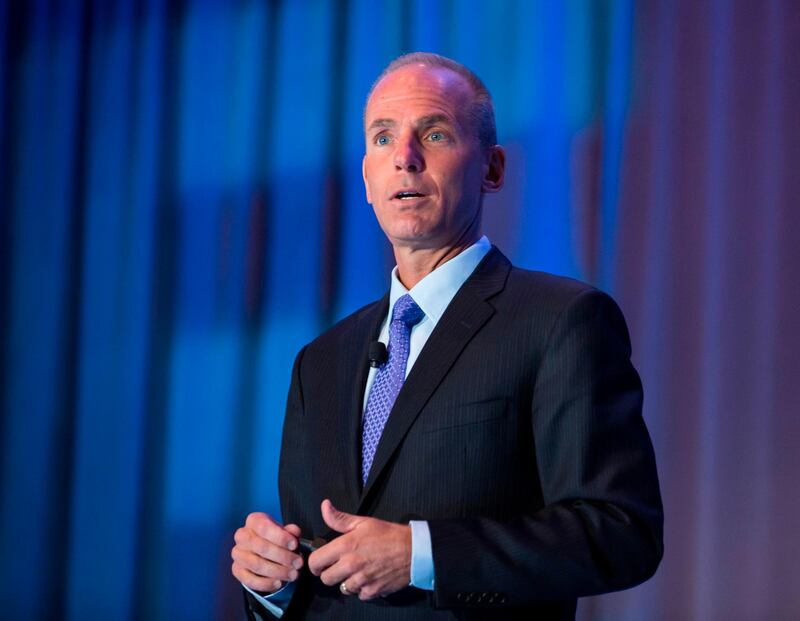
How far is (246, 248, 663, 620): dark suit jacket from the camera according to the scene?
1.39m

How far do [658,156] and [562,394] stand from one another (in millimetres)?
1594

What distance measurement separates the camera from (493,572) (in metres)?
1.38

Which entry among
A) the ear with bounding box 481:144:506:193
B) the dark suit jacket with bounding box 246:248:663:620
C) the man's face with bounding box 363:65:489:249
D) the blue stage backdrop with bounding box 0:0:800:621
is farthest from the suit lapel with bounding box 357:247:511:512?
the blue stage backdrop with bounding box 0:0:800:621

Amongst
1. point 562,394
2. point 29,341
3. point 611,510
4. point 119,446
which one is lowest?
point 119,446

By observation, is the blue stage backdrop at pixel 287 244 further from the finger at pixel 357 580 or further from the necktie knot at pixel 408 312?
the finger at pixel 357 580

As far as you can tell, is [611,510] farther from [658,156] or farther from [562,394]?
[658,156]

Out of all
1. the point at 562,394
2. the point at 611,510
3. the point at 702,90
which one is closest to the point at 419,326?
the point at 562,394

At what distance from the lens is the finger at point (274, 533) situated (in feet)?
4.88

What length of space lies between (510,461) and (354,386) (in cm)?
35

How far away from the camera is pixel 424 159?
5.81ft

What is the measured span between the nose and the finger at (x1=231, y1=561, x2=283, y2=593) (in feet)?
2.40

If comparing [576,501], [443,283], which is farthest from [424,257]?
→ [576,501]

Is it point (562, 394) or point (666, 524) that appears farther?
point (666, 524)

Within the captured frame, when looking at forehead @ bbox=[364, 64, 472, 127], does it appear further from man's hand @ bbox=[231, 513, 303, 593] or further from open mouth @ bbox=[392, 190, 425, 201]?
man's hand @ bbox=[231, 513, 303, 593]
